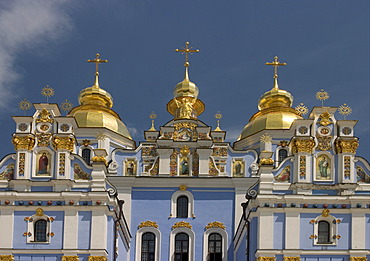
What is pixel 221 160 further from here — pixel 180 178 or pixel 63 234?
pixel 63 234

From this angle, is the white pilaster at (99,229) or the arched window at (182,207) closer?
the white pilaster at (99,229)

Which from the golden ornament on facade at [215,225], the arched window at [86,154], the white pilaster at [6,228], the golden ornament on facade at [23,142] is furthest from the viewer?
the arched window at [86,154]

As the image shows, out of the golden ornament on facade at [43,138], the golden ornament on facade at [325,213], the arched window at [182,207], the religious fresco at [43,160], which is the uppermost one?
the golden ornament on facade at [43,138]

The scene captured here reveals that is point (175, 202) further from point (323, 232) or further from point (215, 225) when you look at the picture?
point (323, 232)

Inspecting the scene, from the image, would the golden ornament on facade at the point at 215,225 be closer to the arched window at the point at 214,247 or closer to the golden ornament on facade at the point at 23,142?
the arched window at the point at 214,247

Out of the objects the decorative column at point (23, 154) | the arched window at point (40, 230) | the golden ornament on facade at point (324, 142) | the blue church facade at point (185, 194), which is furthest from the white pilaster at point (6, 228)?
the golden ornament on facade at point (324, 142)

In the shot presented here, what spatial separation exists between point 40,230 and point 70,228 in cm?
131

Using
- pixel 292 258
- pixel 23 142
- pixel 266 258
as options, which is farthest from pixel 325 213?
pixel 23 142

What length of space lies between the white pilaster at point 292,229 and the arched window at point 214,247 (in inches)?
294

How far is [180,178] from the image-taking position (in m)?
44.2

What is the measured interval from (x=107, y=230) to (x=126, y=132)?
39.6 feet

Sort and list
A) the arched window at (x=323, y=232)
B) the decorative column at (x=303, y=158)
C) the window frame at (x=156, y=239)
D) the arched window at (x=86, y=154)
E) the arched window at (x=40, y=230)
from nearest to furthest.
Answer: the arched window at (x=323, y=232) < the arched window at (x=40, y=230) < the decorative column at (x=303, y=158) < the window frame at (x=156, y=239) < the arched window at (x=86, y=154)

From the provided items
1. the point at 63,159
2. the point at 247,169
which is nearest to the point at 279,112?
the point at 247,169

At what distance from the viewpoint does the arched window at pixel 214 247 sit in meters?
43.5
